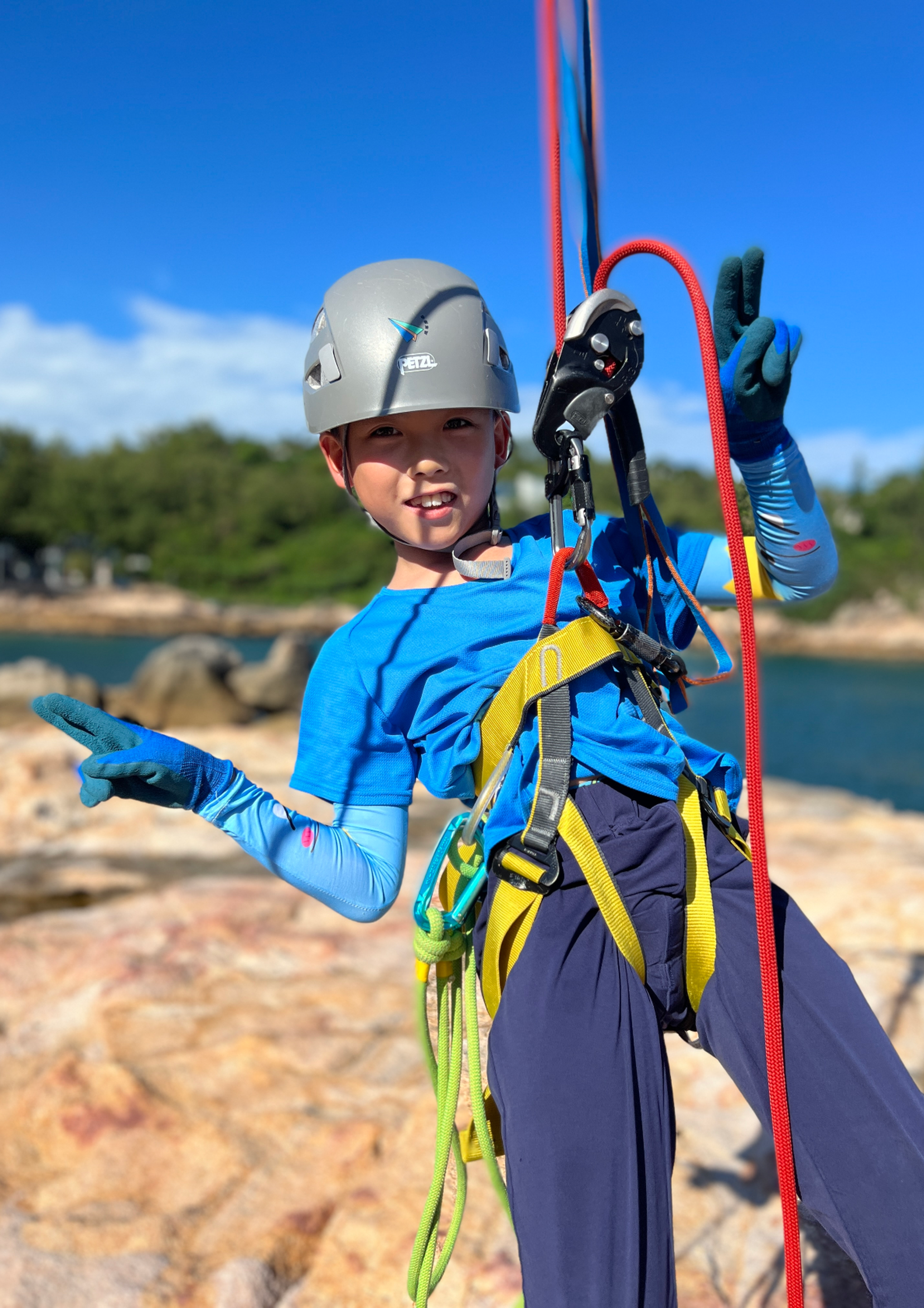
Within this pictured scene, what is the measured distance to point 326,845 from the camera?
1.66m

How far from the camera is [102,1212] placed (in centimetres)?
266

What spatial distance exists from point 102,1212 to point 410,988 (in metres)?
1.62

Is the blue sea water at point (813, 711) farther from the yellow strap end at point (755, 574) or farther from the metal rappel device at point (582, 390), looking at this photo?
the metal rappel device at point (582, 390)

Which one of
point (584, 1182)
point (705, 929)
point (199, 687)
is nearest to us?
point (584, 1182)

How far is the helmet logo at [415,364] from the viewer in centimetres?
174

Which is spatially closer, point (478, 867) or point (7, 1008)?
point (478, 867)

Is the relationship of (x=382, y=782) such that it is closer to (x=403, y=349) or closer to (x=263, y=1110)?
(x=403, y=349)

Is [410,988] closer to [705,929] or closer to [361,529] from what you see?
[705,929]

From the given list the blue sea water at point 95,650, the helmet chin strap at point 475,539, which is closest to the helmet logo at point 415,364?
the helmet chin strap at point 475,539

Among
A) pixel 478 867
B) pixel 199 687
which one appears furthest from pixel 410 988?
pixel 199 687

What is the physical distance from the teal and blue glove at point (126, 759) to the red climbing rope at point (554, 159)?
2.96ft

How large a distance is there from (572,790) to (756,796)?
1.03 ft

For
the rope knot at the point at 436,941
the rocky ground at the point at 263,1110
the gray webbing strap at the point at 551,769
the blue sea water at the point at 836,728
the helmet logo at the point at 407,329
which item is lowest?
the blue sea water at the point at 836,728

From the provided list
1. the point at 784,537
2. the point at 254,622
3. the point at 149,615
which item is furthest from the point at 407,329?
the point at 149,615
